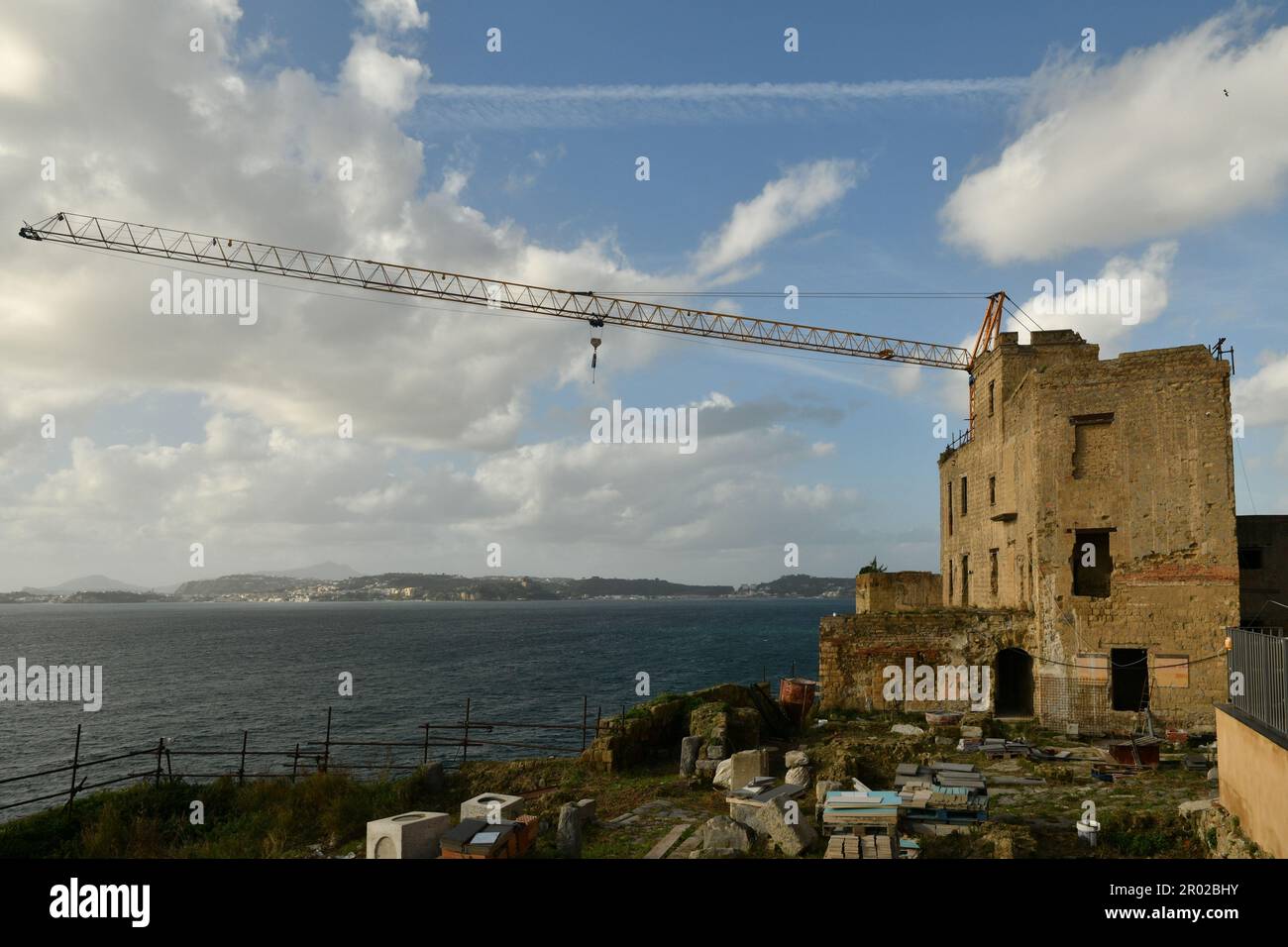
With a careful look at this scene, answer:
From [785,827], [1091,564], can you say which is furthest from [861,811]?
[1091,564]

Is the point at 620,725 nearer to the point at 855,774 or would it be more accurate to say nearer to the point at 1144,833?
the point at 855,774

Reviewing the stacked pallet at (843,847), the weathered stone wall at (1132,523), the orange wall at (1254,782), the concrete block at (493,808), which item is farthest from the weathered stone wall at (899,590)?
the concrete block at (493,808)

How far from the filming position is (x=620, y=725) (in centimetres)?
2058

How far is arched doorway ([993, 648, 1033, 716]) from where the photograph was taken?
29156 millimetres

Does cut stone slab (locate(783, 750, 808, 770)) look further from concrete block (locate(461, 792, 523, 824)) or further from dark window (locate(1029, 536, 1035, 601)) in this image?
dark window (locate(1029, 536, 1035, 601))

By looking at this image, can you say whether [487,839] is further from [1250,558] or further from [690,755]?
[1250,558]

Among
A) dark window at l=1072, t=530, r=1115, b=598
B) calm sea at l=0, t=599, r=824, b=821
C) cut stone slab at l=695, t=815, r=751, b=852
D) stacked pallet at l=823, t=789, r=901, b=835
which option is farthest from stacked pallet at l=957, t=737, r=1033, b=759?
calm sea at l=0, t=599, r=824, b=821

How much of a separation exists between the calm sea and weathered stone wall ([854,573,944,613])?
55.7 feet

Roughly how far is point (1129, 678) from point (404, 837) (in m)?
23.4

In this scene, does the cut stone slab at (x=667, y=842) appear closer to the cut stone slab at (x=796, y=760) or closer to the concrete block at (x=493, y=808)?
the concrete block at (x=493, y=808)

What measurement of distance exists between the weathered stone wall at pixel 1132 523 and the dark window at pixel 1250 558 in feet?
20.4
